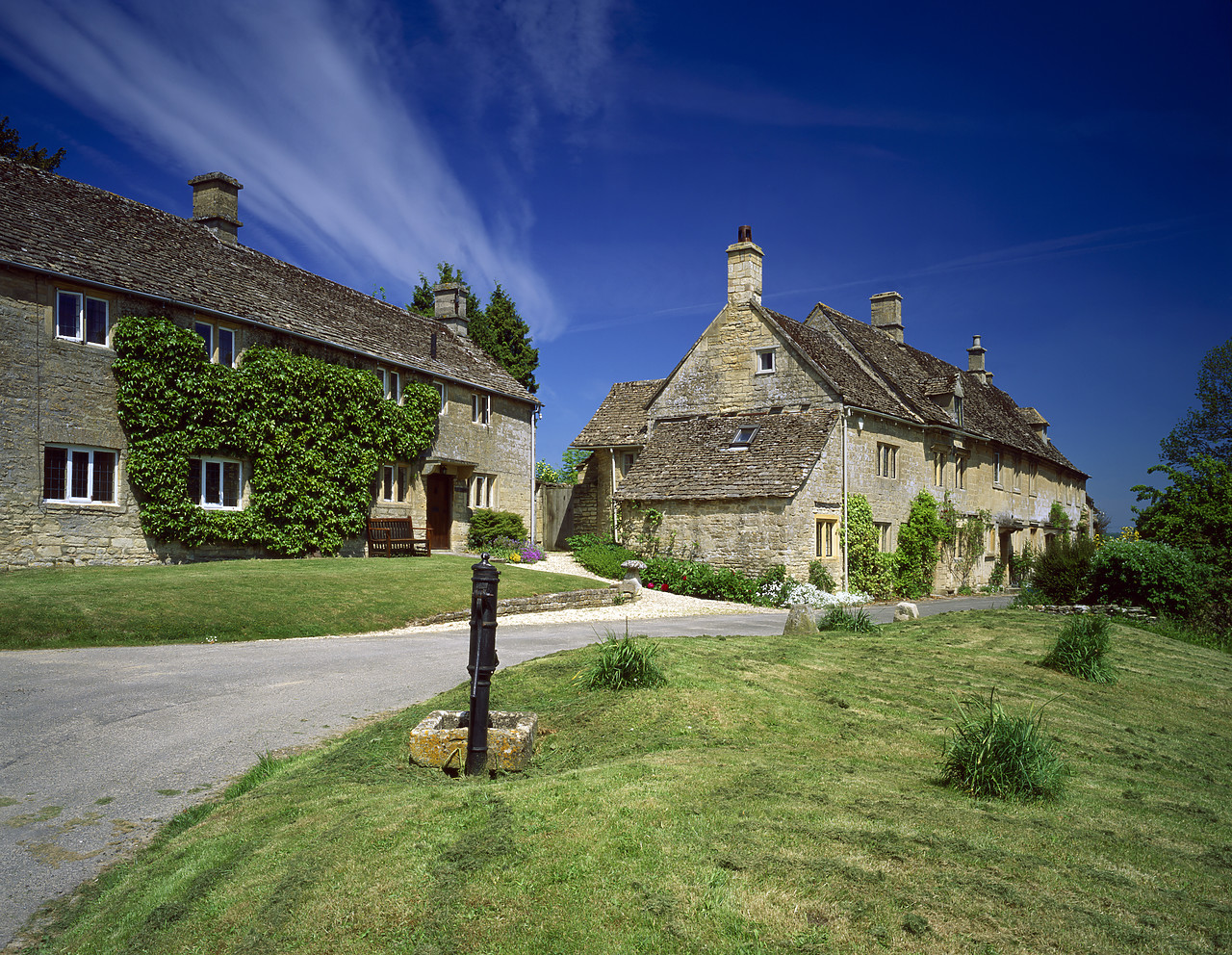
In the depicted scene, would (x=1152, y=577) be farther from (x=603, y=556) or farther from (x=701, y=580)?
(x=603, y=556)

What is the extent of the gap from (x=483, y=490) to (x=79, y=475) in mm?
15223

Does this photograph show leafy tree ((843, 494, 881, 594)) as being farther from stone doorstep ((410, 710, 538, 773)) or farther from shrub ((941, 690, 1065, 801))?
stone doorstep ((410, 710, 538, 773))

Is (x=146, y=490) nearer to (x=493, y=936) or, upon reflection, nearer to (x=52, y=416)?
(x=52, y=416)

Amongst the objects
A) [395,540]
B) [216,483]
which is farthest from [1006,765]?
[395,540]

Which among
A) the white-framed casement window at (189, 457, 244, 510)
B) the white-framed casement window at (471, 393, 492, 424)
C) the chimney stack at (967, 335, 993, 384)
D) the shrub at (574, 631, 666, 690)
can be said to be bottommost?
the shrub at (574, 631, 666, 690)

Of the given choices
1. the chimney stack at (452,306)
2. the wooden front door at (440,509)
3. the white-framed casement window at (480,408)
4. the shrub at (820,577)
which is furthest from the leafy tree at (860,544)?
the chimney stack at (452,306)

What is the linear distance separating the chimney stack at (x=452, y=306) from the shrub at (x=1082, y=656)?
2891 centimetres

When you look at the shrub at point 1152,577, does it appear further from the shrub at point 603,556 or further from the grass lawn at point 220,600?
the grass lawn at point 220,600

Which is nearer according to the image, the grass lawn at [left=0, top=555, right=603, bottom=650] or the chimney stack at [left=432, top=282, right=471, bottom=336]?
the grass lawn at [left=0, top=555, right=603, bottom=650]

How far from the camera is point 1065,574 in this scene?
77.1 ft

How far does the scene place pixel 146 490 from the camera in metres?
20.1

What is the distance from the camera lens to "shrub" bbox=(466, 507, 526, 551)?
31.2 meters

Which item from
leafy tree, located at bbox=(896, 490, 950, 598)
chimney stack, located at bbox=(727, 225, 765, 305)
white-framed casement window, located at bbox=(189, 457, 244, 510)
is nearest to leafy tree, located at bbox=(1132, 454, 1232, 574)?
leafy tree, located at bbox=(896, 490, 950, 598)

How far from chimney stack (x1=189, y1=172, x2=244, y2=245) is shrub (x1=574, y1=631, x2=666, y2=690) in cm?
2369
